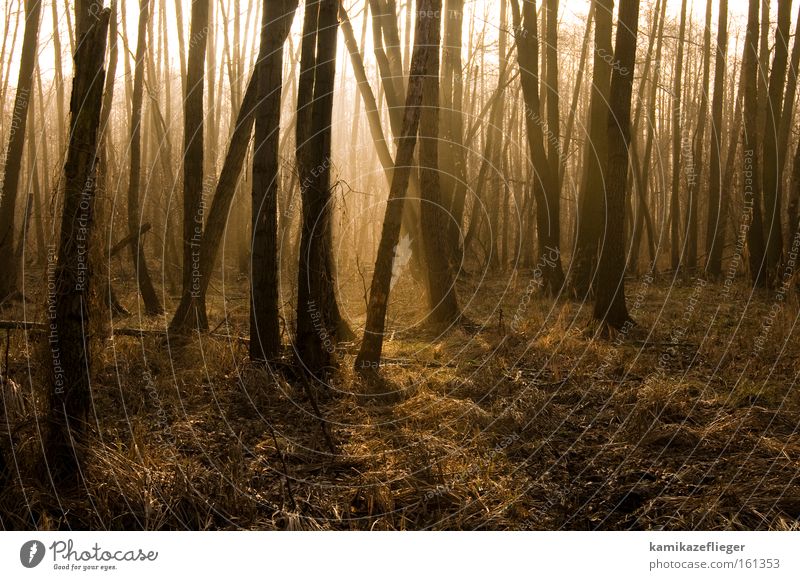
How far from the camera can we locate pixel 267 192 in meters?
6.77

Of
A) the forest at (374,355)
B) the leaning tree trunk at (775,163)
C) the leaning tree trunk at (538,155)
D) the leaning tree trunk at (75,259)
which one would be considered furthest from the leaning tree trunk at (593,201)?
the leaning tree trunk at (75,259)

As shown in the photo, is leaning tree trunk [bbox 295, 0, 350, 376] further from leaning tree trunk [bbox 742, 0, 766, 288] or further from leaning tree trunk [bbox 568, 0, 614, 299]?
leaning tree trunk [bbox 742, 0, 766, 288]

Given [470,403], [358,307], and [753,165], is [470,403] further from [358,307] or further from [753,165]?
[753,165]

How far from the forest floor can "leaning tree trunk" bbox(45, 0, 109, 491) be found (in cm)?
15

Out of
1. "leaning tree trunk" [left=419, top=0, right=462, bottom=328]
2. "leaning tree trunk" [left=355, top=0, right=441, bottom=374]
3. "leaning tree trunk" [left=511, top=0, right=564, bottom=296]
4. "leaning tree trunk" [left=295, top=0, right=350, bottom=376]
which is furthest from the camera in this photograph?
"leaning tree trunk" [left=511, top=0, right=564, bottom=296]

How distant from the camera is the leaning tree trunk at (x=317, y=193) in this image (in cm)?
660

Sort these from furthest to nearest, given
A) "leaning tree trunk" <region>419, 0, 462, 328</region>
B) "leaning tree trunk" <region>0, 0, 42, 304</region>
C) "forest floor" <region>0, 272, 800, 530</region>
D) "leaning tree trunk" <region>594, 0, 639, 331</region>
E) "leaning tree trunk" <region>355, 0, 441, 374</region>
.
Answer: "leaning tree trunk" <region>419, 0, 462, 328</region>
"leaning tree trunk" <region>0, 0, 42, 304</region>
"leaning tree trunk" <region>594, 0, 639, 331</region>
"leaning tree trunk" <region>355, 0, 441, 374</region>
"forest floor" <region>0, 272, 800, 530</region>

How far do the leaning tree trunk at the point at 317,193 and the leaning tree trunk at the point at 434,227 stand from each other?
9.13ft

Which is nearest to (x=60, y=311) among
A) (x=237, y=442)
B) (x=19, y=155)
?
(x=237, y=442)
